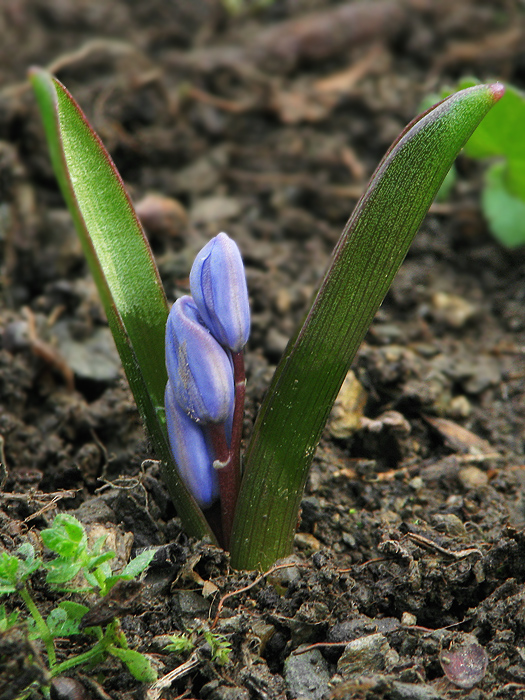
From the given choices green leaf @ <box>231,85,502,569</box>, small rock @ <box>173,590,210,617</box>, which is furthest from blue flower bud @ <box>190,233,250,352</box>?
small rock @ <box>173,590,210,617</box>

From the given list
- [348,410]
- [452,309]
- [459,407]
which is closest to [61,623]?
Result: [348,410]

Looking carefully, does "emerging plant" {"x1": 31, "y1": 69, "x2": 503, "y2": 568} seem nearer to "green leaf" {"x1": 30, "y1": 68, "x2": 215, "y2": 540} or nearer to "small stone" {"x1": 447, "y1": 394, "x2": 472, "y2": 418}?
"green leaf" {"x1": 30, "y1": 68, "x2": 215, "y2": 540}

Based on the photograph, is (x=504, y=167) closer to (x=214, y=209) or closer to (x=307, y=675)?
(x=214, y=209)

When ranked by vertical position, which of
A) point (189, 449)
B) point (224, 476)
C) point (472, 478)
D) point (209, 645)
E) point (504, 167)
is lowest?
point (472, 478)

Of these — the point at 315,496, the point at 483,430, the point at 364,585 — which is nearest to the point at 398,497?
the point at 315,496

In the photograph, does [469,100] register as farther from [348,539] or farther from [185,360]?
[348,539]

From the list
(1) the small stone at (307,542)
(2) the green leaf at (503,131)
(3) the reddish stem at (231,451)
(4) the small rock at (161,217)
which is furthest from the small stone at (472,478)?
(4) the small rock at (161,217)

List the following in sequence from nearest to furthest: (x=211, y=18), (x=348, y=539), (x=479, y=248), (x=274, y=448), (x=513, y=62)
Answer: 1. (x=274, y=448)
2. (x=348, y=539)
3. (x=479, y=248)
4. (x=513, y=62)
5. (x=211, y=18)

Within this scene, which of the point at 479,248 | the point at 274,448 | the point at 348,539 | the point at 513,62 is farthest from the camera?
the point at 513,62
